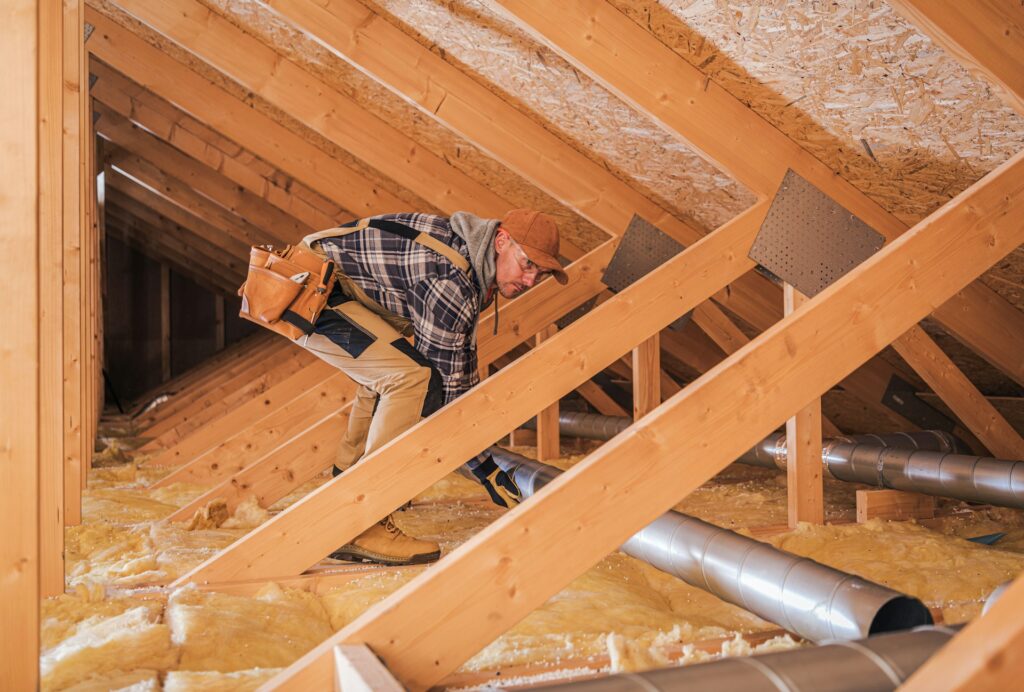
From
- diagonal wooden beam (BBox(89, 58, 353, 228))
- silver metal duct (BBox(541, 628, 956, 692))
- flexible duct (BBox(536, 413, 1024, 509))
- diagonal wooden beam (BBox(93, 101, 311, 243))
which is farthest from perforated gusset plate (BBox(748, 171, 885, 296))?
diagonal wooden beam (BBox(93, 101, 311, 243))

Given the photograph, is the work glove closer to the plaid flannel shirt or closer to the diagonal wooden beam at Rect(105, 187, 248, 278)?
the plaid flannel shirt

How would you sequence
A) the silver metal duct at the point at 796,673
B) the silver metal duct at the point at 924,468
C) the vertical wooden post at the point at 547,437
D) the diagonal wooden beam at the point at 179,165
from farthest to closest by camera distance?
the diagonal wooden beam at the point at 179,165 → the vertical wooden post at the point at 547,437 → the silver metal duct at the point at 924,468 → the silver metal duct at the point at 796,673

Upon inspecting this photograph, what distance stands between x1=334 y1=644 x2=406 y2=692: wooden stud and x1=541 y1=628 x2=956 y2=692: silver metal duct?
25 cm

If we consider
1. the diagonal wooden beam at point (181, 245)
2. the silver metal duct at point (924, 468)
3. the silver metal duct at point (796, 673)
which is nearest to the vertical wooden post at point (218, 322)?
the diagonal wooden beam at point (181, 245)

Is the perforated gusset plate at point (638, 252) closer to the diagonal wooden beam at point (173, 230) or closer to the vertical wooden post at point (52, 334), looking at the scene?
the vertical wooden post at point (52, 334)

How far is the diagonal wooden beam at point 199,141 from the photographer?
539cm

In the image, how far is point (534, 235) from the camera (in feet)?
8.50

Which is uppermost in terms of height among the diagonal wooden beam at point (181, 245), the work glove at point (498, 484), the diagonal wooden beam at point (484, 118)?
the diagonal wooden beam at point (181, 245)

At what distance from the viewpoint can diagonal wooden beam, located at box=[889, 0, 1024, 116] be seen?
81.0 inches

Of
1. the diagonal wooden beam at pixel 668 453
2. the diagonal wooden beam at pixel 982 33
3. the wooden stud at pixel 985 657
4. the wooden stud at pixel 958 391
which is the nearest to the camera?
the wooden stud at pixel 985 657

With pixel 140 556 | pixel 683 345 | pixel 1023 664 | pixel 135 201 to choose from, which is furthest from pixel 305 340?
pixel 135 201

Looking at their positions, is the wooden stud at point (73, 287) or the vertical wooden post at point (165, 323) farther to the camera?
the vertical wooden post at point (165, 323)

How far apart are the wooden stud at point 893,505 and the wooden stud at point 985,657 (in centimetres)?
225

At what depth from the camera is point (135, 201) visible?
9.02m
